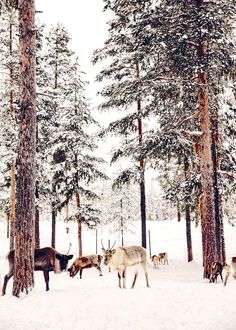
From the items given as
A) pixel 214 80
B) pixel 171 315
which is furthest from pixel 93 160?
pixel 171 315

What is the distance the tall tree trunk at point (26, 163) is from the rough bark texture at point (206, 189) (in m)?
6.65

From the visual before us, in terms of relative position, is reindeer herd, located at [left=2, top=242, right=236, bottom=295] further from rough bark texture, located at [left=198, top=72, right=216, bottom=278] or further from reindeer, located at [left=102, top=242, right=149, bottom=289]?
rough bark texture, located at [left=198, top=72, right=216, bottom=278]

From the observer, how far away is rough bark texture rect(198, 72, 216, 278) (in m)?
14.2

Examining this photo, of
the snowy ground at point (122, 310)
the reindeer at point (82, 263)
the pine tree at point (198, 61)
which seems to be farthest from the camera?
the reindeer at point (82, 263)

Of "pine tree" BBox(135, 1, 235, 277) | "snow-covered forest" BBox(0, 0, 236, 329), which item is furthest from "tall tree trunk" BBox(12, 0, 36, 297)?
"pine tree" BBox(135, 1, 235, 277)

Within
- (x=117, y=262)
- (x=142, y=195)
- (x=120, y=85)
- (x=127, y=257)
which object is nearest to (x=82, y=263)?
(x=142, y=195)

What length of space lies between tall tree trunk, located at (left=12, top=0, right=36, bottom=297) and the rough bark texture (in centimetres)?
665

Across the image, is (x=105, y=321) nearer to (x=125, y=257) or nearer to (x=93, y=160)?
(x=125, y=257)

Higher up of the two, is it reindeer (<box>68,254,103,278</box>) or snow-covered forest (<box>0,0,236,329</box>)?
snow-covered forest (<box>0,0,236,329</box>)

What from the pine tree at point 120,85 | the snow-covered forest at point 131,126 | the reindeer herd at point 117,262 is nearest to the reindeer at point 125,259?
the reindeer herd at point 117,262

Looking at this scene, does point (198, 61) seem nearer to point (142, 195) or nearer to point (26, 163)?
point (26, 163)

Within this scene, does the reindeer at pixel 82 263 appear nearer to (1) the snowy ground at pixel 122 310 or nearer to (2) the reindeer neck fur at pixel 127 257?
(2) the reindeer neck fur at pixel 127 257

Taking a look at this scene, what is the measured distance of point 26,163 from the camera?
10.1 metres

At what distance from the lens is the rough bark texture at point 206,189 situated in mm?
14234
